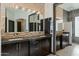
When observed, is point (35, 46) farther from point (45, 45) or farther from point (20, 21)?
point (20, 21)

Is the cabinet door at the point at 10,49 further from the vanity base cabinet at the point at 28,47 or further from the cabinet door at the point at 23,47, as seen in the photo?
the cabinet door at the point at 23,47

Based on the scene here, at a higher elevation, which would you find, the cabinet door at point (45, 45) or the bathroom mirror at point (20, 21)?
the bathroom mirror at point (20, 21)

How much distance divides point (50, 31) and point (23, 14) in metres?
0.88

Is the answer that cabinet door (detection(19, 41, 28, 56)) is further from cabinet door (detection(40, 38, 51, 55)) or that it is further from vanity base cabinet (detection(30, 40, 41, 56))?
cabinet door (detection(40, 38, 51, 55))

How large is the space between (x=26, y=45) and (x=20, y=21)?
0.54 m

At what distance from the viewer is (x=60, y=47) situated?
233 cm

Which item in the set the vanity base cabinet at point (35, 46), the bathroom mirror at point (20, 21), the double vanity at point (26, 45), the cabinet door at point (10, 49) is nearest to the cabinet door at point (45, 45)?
the double vanity at point (26, 45)

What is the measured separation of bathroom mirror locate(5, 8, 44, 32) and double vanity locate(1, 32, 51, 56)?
200 millimetres

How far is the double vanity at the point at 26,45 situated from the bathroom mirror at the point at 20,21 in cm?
20

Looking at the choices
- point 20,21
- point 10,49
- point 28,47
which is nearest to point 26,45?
point 28,47

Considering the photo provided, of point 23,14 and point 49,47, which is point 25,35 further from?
point 49,47

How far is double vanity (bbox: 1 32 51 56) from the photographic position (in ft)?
6.00

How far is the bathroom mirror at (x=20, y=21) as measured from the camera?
2.04 metres

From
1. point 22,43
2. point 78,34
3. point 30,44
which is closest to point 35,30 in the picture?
point 30,44
